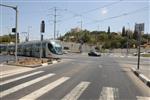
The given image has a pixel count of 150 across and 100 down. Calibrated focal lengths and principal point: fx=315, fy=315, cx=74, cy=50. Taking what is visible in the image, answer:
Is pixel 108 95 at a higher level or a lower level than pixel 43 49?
Result: lower

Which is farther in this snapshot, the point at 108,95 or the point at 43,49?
the point at 43,49

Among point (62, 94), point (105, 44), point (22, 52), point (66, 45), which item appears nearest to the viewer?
point (62, 94)

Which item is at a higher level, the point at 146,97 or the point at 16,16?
the point at 16,16

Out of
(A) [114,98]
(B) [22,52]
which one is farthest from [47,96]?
(B) [22,52]

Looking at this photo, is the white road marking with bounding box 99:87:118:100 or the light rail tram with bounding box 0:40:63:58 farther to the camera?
the light rail tram with bounding box 0:40:63:58

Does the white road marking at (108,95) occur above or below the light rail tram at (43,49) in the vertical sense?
below

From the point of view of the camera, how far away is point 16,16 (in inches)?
1368

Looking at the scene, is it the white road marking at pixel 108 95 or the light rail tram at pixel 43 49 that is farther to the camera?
the light rail tram at pixel 43 49

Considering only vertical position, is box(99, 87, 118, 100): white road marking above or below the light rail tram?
below

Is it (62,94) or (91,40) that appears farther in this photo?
(91,40)

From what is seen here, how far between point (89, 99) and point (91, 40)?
142 metres

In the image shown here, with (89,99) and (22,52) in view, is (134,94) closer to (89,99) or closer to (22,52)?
(89,99)

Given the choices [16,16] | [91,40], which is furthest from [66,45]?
[16,16]

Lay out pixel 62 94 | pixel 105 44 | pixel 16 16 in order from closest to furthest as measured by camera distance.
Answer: pixel 62 94, pixel 16 16, pixel 105 44
